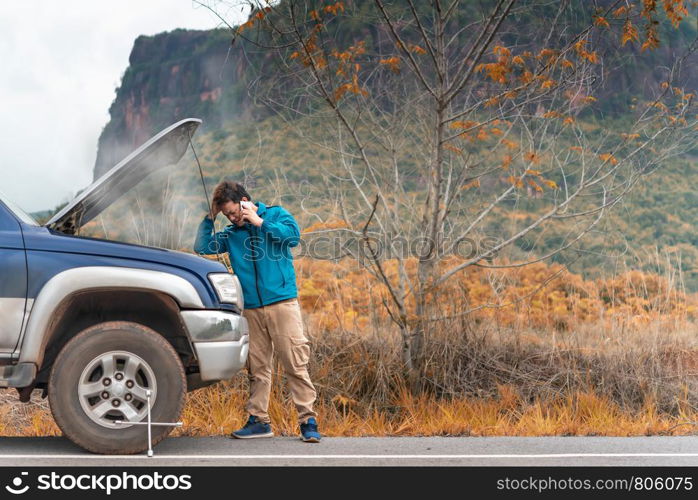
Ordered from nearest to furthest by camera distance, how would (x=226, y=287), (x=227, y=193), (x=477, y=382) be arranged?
(x=226, y=287) → (x=227, y=193) → (x=477, y=382)

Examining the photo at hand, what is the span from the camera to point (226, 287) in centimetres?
621

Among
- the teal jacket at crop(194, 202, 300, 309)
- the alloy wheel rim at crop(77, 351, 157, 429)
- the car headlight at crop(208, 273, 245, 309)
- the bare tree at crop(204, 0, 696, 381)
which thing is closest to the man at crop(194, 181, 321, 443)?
the teal jacket at crop(194, 202, 300, 309)

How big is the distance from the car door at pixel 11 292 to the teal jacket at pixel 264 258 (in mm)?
1468

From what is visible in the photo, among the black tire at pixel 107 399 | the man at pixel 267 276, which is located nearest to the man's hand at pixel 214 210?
the man at pixel 267 276

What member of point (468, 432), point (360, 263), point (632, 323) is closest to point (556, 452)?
point (468, 432)

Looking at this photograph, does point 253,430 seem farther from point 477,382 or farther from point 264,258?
point 477,382

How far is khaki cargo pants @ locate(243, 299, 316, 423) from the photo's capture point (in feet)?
21.6

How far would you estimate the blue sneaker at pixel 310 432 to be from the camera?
664 centimetres

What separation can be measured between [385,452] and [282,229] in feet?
5.87

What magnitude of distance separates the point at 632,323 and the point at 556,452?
3962mm

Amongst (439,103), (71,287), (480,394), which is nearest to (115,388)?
(71,287)

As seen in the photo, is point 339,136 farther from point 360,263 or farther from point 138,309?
point 138,309

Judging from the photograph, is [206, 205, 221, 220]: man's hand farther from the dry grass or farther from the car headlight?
the dry grass

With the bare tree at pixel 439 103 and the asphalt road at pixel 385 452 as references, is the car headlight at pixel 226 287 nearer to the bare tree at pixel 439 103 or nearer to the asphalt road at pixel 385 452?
the asphalt road at pixel 385 452
